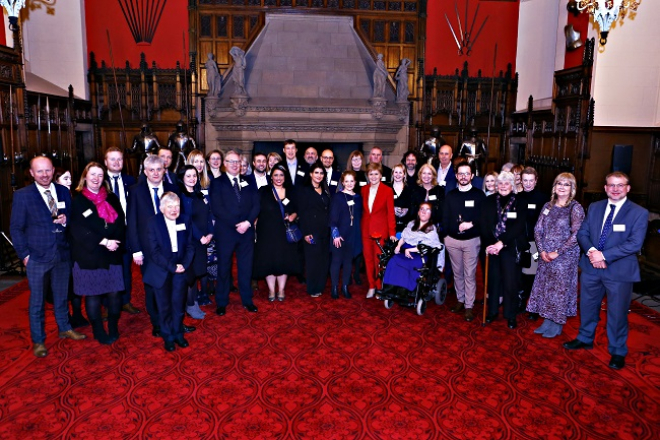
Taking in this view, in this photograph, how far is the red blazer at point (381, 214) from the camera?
4.91m

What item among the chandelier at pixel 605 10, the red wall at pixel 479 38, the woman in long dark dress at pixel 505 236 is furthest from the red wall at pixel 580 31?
the woman in long dark dress at pixel 505 236

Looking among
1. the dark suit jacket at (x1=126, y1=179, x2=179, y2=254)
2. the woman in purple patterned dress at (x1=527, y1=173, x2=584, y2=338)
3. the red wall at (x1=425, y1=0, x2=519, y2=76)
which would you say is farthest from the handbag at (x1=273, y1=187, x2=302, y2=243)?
the red wall at (x1=425, y1=0, x2=519, y2=76)

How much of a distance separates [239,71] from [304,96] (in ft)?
4.29

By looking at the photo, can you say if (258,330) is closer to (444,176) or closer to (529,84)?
(444,176)

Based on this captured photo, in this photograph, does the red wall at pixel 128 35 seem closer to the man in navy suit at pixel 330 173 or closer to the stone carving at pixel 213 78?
the stone carving at pixel 213 78

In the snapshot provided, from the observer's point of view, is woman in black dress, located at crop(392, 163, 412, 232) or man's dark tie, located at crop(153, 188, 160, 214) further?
woman in black dress, located at crop(392, 163, 412, 232)

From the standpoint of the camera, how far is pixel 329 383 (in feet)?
11.0

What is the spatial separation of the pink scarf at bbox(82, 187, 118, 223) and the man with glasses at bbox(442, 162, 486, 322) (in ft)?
9.97

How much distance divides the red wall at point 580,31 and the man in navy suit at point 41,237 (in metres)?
7.95

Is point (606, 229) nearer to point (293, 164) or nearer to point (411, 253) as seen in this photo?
point (411, 253)

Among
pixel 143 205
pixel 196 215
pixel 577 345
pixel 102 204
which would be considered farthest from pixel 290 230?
pixel 577 345

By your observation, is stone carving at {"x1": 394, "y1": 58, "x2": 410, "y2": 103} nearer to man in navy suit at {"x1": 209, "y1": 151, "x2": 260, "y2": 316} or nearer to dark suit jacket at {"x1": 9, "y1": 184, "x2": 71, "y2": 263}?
man in navy suit at {"x1": 209, "y1": 151, "x2": 260, "y2": 316}

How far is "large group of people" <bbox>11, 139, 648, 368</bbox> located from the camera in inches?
143

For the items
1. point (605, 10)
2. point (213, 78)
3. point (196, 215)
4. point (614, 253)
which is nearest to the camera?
point (614, 253)
